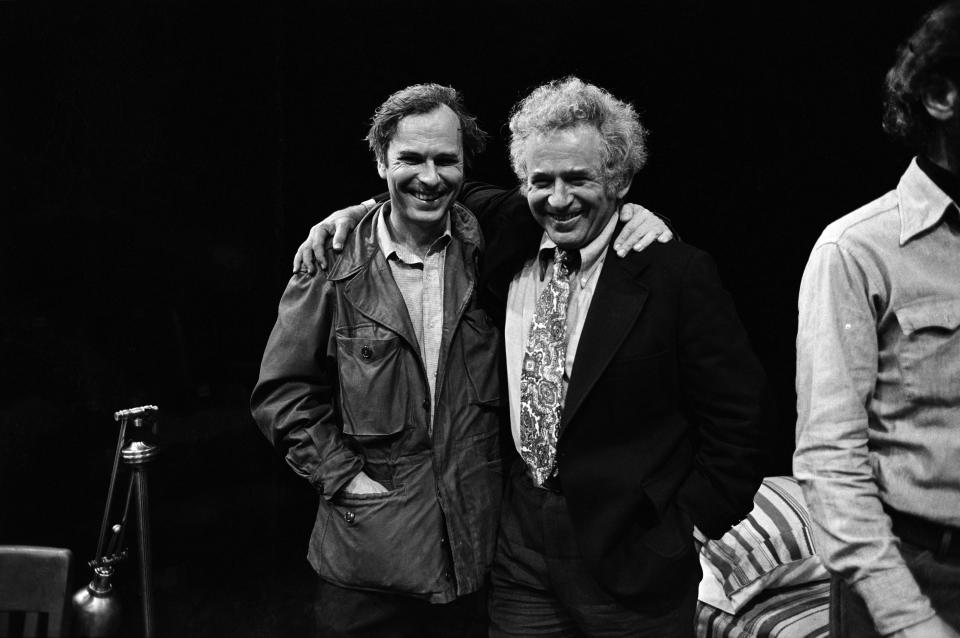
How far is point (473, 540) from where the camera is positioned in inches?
80.4

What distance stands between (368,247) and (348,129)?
51.1 inches

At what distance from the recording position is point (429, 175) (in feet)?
6.79

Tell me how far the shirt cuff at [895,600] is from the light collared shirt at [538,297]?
740mm

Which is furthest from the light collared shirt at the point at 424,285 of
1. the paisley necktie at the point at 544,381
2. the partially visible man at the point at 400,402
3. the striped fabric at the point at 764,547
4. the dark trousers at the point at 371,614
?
the striped fabric at the point at 764,547

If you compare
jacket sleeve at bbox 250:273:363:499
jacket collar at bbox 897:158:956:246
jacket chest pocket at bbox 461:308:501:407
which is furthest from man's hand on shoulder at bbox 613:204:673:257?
jacket sleeve at bbox 250:273:363:499

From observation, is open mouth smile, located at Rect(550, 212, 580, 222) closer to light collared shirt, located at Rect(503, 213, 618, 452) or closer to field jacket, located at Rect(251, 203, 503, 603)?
light collared shirt, located at Rect(503, 213, 618, 452)

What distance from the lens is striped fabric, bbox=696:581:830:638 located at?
8.82 feet

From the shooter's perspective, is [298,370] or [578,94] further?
[298,370]

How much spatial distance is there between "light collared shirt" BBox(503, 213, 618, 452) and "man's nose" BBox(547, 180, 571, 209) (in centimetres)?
12

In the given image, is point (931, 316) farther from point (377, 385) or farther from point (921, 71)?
point (377, 385)

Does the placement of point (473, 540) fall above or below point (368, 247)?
below

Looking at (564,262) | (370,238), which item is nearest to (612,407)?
(564,262)

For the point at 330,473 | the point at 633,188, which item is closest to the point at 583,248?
the point at 330,473

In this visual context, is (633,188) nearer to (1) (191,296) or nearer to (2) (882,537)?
(1) (191,296)
